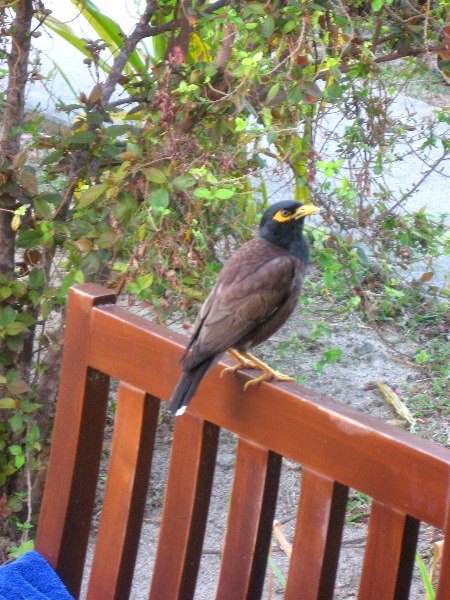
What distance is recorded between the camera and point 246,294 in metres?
2.36

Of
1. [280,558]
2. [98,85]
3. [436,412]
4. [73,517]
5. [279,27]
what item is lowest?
[280,558]

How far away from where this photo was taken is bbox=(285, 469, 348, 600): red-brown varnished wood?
1.59m

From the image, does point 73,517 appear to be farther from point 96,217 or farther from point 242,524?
point 96,217

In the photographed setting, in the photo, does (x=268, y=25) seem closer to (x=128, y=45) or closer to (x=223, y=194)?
(x=223, y=194)

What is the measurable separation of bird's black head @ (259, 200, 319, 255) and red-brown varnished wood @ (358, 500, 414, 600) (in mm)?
1274

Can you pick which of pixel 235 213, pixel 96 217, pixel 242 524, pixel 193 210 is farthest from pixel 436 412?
pixel 242 524

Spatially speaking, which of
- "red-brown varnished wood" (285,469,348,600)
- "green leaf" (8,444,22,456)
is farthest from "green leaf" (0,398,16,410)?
"red-brown varnished wood" (285,469,348,600)

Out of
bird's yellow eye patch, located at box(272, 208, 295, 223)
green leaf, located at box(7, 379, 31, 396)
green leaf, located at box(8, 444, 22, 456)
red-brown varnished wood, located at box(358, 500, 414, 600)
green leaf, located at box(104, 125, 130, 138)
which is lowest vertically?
green leaf, located at box(8, 444, 22, 456)

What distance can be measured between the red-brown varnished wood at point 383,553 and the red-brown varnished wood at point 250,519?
0.25m

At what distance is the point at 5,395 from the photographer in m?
3.35

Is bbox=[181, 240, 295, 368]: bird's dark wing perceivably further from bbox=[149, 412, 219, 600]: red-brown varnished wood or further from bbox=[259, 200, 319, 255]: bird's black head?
bbox=[149, 412, 219, 600]: red-brown varnished wood

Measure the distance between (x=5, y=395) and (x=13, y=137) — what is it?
979 millimetres

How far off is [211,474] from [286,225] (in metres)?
1.06

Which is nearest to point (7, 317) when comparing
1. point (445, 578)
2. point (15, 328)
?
point (15, 328)
